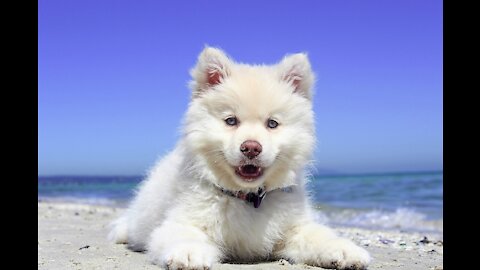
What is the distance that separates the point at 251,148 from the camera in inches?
149

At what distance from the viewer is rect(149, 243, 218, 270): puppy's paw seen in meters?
3.45

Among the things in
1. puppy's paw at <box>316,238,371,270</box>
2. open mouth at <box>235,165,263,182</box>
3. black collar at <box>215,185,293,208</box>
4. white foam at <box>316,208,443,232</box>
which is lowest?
white foam at <box>316,208,443,232</box>

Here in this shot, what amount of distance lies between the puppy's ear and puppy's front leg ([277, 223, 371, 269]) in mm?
1105

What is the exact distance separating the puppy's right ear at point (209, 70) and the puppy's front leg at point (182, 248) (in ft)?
3.69

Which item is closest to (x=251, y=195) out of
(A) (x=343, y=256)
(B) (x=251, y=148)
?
(B) (x=251, y=148)

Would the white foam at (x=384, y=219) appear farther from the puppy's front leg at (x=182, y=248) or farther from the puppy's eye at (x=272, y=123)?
the puppy's front leg at (x=182, y=248)

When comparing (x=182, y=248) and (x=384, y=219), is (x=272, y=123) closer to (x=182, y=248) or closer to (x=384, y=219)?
(x=182, y=248)

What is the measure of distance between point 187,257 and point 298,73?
5.98 feet

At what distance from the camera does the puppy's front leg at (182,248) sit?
11.4 feet

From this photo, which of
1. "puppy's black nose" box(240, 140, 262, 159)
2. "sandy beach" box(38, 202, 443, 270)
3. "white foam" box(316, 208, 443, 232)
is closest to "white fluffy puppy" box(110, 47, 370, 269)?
"puppy's black nose" box(240, 140, 262, 159)

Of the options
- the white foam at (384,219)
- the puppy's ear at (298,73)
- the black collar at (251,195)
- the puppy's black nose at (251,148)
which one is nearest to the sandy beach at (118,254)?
the black collar at (251,195)

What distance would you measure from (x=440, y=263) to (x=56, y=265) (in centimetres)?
325

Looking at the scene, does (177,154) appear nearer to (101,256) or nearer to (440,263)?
(101,256)

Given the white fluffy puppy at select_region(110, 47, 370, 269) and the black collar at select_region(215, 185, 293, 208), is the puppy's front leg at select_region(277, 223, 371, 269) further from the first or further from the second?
the black collar at select_region(215, 185, 293, 208)
